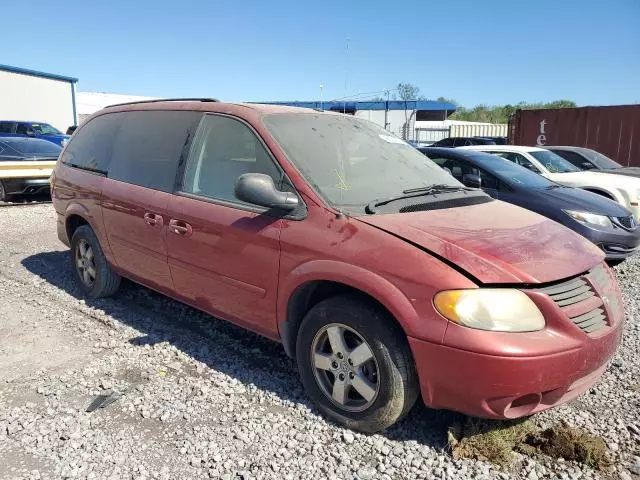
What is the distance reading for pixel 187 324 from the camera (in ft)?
14.9

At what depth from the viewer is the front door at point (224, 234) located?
3293 mm

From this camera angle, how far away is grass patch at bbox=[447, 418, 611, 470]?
8.96ft

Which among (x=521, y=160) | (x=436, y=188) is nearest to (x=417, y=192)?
(x=436, y=188)

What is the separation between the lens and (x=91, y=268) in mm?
5098

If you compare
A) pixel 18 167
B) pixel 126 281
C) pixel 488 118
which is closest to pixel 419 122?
pixel 488 118

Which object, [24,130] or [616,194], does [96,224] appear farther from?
[24,130]

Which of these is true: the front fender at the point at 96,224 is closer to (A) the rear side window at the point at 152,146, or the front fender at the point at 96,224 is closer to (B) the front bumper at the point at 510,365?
(A) the rear side window at the point at 152,146

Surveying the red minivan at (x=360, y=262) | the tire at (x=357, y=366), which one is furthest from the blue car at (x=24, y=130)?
the tire at (x=357, y=366)

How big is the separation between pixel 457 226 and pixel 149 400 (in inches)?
83.7

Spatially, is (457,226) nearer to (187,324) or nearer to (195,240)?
(195,240)

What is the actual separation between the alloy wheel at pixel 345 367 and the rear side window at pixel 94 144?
9.16ft

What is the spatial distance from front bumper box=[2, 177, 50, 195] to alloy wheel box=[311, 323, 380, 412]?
10413 mm

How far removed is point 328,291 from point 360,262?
16.0 inches

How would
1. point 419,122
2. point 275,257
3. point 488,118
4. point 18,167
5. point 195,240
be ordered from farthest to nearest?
1. point 488,118
2. point 419,122
3. point 18,167
4. point 195,240
5. point 275,257
